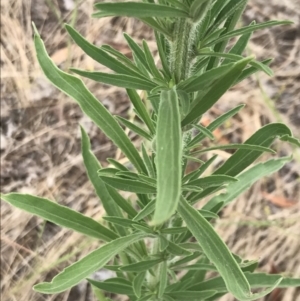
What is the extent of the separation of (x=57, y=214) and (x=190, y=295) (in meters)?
0.29

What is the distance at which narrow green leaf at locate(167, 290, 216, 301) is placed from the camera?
39.2 inches

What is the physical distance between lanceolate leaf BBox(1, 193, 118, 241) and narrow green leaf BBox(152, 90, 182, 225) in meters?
0.38

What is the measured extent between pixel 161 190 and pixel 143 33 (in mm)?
1681

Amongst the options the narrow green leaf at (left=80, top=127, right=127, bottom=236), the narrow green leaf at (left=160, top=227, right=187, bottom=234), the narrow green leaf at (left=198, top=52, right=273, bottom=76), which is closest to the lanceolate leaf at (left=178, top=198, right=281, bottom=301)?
the narrow green leaf at (left=160, top=227, right=187, bottom=234)

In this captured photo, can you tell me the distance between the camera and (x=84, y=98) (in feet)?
2.81

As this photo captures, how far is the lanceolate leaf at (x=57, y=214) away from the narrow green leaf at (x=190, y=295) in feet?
0.54

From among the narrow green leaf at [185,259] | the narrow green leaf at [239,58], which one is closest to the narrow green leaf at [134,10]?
the narrow green leaf at [239,58]

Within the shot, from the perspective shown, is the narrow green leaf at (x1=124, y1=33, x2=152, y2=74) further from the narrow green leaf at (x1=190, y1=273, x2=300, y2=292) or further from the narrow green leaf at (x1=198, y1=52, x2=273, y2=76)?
the narrow green leaf at (x1=190, y1=273, x2=300, y2=292)

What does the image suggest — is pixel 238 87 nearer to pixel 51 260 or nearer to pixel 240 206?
pixel 240 206

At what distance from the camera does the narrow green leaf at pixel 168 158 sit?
1.72 feet

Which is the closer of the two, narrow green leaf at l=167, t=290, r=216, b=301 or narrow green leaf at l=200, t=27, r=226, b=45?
narrow green leaf at l=200, t=27, r=226, b=45

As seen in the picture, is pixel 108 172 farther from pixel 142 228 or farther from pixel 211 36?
pixel 211 36

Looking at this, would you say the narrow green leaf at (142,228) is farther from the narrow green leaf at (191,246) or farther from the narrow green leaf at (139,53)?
the narrow green leaf at (139,53)

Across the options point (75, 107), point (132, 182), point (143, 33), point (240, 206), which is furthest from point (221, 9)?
point (143, 33)
